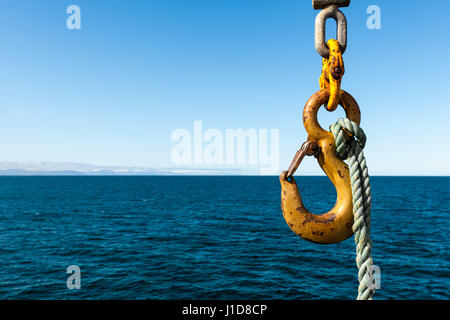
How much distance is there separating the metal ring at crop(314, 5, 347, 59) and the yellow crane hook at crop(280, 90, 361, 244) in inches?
14.6

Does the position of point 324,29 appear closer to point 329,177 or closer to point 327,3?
point 327,3

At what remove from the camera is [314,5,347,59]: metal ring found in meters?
2.72

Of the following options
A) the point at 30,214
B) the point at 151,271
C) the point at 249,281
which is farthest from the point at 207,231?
the point at 30,214

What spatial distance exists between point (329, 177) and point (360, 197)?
0.97 ft

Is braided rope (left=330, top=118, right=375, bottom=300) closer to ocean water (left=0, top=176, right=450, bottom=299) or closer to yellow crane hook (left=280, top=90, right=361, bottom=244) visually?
yellow crane hook (left=280, top=90, right=361, bottom=244)

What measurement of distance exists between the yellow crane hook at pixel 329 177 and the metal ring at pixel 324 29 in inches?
14.6

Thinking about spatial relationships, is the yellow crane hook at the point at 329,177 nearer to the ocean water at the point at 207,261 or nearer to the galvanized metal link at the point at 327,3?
the galvanized metal link at the point at 327,3

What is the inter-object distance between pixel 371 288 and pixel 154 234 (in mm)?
30445

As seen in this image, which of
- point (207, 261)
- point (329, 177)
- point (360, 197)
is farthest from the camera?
point (207, 261)

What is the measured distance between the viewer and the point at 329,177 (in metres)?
2.73

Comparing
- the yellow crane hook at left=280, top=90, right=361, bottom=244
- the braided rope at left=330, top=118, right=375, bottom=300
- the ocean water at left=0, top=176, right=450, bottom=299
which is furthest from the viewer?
the ocean water at left=0, top=176, right=450, bottom=299

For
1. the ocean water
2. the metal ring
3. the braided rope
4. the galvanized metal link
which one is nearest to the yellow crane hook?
the braided rope

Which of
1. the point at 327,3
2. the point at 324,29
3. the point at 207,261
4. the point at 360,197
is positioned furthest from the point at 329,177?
the point at 207,261

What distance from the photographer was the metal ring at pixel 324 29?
2.72 metres
